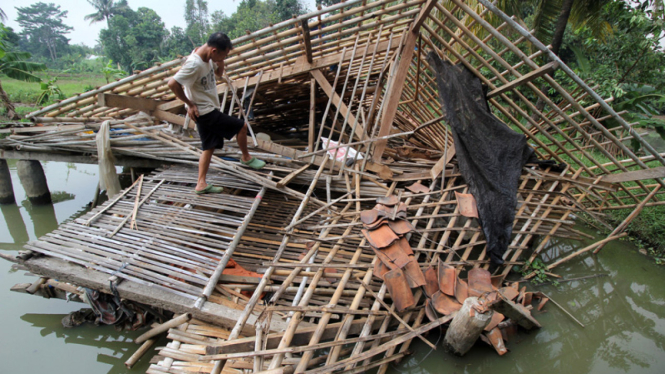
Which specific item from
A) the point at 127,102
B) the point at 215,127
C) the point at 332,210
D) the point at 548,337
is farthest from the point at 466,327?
the point at 127,102

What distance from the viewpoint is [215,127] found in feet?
11.2

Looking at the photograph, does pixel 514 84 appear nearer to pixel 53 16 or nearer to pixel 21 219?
pixel 21 219

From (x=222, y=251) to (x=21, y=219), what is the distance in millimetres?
4663

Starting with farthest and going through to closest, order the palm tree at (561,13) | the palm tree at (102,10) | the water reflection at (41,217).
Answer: the palm tree at (102,10) → the palm tree at (561,13) → the water reflection at (41,217)

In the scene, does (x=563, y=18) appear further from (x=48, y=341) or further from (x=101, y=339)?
(x=48, y=341)

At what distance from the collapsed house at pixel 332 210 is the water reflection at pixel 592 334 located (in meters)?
0.27

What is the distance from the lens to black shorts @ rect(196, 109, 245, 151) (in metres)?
3.34

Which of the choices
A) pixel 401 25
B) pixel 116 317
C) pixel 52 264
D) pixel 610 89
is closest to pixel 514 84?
pixel 401 25

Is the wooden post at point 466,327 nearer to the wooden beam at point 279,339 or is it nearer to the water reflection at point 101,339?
the wooden beam at point 279,339

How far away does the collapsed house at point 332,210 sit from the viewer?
8.38ft

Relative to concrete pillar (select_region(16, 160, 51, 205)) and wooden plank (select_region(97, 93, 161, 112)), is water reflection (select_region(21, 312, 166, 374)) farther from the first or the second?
concrete pillar (select_region(16, 160, 51, 205))

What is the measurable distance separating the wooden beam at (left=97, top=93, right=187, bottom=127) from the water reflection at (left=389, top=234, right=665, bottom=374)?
404 centimetres

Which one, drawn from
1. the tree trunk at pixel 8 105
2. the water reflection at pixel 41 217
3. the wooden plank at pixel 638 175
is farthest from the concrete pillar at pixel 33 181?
the wooden plank at pixel 638 175

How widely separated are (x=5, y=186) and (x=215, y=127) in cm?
498
